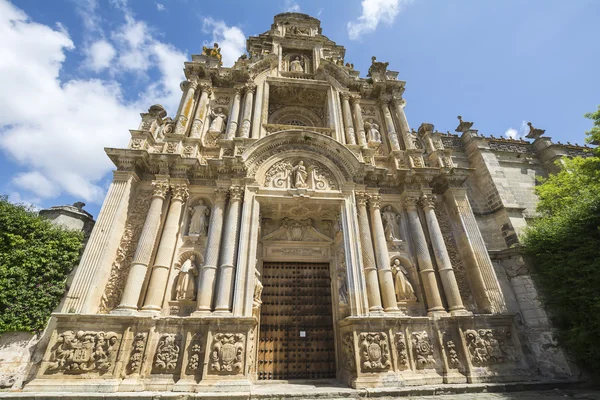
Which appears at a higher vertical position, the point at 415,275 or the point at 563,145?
the point at 563,145

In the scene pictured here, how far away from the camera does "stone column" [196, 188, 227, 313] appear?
25.4ft

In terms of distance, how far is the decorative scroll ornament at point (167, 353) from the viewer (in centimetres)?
686

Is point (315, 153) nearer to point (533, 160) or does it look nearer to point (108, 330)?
point (108, 330)

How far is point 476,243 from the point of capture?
376 inches

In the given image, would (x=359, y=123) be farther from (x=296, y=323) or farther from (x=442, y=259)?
(x=296, y=323)

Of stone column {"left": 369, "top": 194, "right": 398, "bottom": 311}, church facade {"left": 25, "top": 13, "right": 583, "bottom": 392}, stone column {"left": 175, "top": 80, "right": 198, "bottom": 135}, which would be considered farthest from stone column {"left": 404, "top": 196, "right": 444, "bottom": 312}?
stone column {"left": 175, "top": 80, "right": 198, "bottom": 135}

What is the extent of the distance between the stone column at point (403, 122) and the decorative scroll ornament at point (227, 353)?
32.7 feet

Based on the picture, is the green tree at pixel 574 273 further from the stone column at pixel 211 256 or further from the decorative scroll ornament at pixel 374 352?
the stone column at pixel 211 256

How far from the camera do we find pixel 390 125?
12609mm

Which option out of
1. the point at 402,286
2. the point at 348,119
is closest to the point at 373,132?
the point at 348,119

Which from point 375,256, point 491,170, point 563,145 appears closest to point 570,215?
point 375,256

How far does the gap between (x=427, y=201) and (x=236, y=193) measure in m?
7.21

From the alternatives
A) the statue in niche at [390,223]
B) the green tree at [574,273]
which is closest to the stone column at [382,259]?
the statue in niche at [390,223]

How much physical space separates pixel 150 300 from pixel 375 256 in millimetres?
7096
